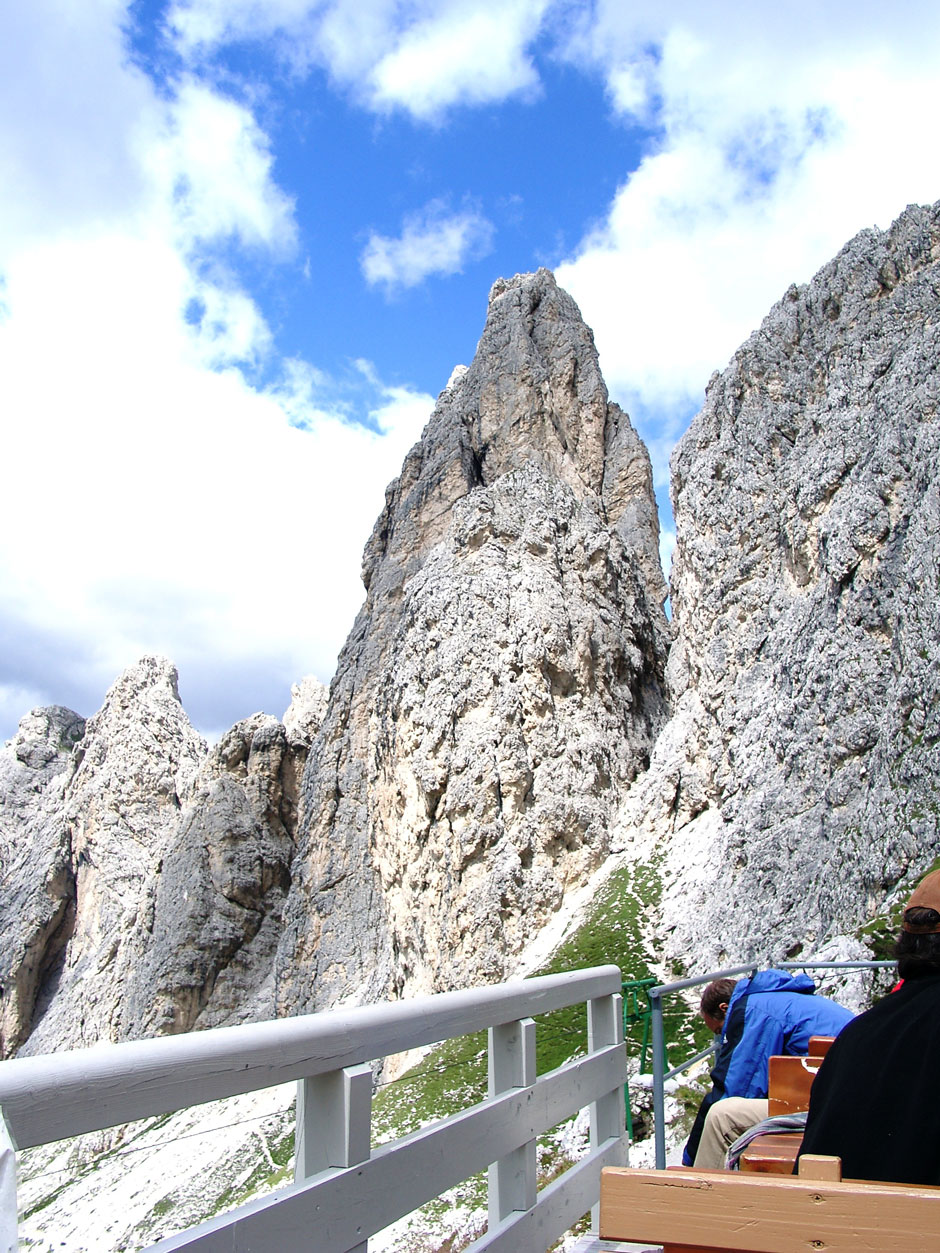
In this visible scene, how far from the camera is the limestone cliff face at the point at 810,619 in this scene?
17812 millimetres

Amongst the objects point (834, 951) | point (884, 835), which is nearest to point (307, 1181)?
point (834, 951)

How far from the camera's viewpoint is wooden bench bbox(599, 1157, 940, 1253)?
75.7 inches

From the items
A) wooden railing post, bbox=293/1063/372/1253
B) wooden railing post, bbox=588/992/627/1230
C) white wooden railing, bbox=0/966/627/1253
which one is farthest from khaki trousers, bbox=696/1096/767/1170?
wooden railing post, bbox=293/1063/372/1253

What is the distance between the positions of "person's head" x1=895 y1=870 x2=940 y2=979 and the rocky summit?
1382 centimetres

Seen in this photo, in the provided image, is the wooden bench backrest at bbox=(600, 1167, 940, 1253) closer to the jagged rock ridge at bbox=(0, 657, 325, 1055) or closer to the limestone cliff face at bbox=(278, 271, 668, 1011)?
the limestone cliff face at bbox=(278, 271, 668, 1011)

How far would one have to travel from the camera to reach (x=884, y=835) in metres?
16.5

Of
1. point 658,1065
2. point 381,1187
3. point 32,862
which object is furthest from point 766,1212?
point 32,862

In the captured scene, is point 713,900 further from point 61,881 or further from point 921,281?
point 61,881

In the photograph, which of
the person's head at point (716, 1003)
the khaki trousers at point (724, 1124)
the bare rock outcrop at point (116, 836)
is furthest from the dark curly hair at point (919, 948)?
the bare rock outcrop at point (116, 836)

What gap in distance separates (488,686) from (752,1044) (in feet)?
89.7

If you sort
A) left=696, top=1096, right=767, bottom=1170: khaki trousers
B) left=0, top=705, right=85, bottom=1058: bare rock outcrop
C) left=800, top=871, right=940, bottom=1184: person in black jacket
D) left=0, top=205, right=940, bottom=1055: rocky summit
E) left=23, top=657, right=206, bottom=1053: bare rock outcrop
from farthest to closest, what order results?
left=0, top=705, right=85, bottom=1058: bare rock outcrop < left=23, top=657, right=206, bottom=1053: bare rock outcrop < left=0, top=205, right=940, bottom=1055: rocky summit < left=696, top=1096, right=767, bottom=1170: khaki trousers < left=800, top=871, right=940, bottom=1184: person in black jacket

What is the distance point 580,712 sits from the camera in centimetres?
3244

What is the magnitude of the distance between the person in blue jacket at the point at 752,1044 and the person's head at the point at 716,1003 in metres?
0.56

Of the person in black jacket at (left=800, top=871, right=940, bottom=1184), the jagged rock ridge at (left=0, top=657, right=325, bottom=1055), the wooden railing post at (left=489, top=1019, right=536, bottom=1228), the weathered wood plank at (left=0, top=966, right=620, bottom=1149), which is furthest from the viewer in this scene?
the jagged rock ridge at (left=0, top=657, right=325, bottom=1055)
